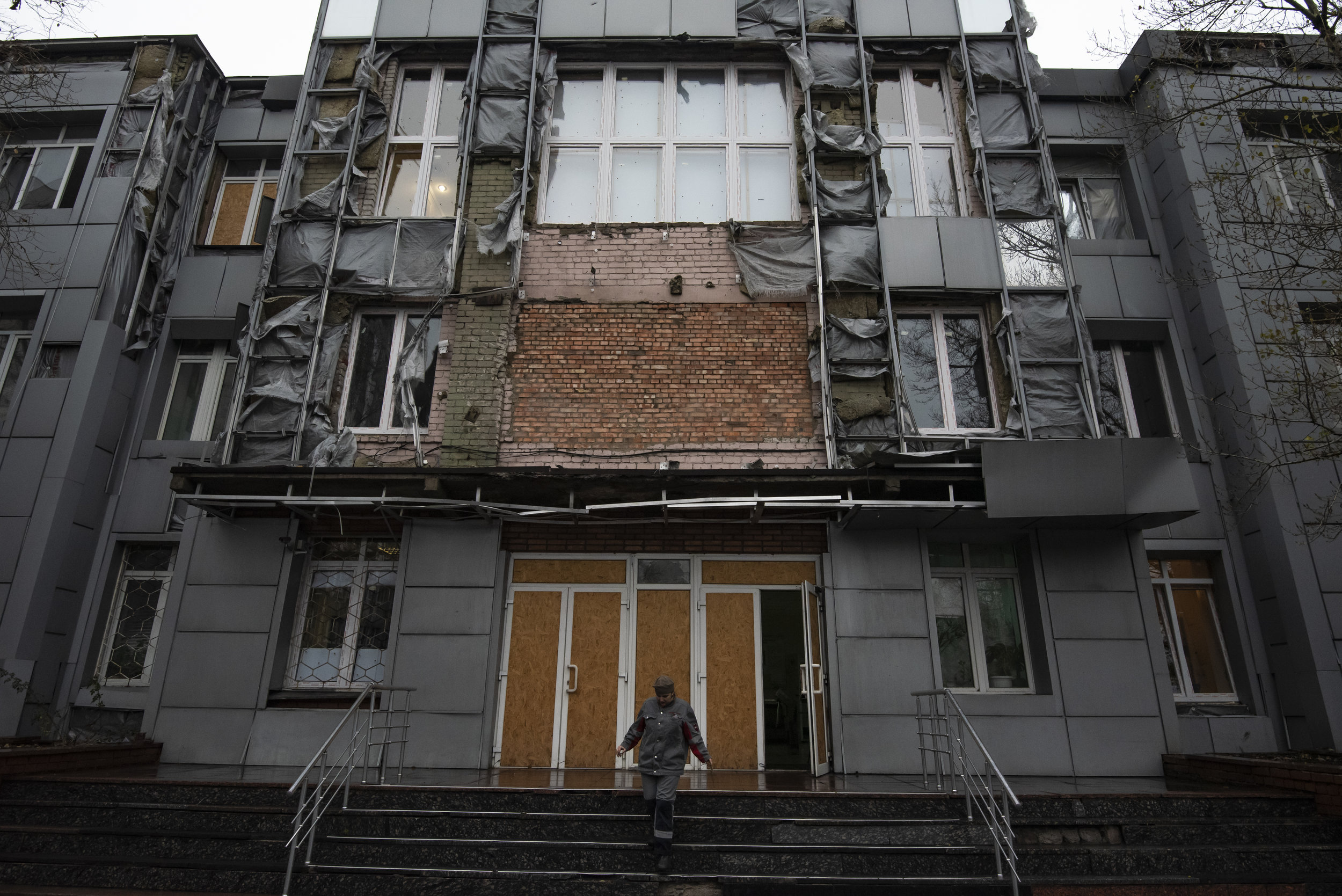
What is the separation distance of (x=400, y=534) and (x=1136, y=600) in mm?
8712

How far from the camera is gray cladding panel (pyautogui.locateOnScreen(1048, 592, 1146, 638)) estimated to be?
8.86 metres

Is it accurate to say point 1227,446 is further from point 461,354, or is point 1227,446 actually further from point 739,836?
point 461,354

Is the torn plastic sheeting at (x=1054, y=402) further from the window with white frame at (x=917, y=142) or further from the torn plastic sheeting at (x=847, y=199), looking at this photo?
the torn plastic sheeting at (x=847, y=199)

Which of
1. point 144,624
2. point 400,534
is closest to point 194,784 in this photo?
point 400,534

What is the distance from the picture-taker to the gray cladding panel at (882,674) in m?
8.52

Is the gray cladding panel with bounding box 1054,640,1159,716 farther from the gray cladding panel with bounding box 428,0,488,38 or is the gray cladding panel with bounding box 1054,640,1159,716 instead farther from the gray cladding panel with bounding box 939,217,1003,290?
the gray cladding panel with bounding box 428,0,488,38

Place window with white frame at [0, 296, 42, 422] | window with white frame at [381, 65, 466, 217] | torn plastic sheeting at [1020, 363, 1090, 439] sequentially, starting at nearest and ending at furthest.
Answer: torn plastic sheeting at [1020, 363, 1090, 439]
window with white frame at [0, 296, 42, 422]
window with white frame at [381, 65, 466, 217]

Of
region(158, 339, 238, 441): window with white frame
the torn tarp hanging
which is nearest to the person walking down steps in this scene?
region(158, 339, 238, 441): window with white frame

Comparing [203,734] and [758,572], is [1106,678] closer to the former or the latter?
[758,572]

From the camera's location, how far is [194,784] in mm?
6898

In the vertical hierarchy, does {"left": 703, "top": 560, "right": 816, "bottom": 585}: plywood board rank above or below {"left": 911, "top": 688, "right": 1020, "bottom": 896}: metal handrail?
above

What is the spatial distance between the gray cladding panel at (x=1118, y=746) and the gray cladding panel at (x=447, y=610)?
661 cm

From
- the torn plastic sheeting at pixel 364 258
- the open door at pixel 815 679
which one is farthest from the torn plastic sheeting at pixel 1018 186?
the torn plastic sheeting at pixel 364 258

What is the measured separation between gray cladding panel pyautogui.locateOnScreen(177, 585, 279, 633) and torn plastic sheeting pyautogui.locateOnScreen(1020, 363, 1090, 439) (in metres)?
9.41
